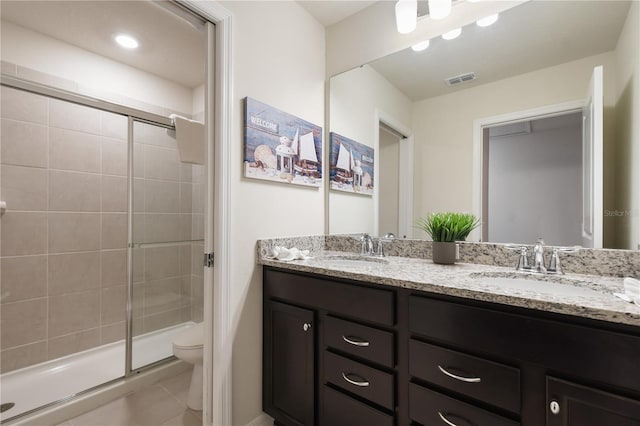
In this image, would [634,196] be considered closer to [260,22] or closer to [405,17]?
[405,17]

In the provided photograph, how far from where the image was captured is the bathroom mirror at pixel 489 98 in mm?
1126

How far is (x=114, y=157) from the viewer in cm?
243

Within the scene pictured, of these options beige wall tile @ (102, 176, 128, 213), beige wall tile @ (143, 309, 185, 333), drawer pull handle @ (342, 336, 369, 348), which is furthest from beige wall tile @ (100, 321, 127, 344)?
drawer pull handle @ (342, 336, 369, 348)

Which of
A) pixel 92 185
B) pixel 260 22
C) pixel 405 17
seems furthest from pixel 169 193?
pixel 405 17

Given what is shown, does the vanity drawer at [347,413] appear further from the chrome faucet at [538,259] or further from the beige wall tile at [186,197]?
the beige wall tile at [186,197]

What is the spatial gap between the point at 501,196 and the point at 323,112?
122 centimetres

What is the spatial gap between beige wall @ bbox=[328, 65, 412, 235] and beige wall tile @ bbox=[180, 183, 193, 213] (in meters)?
1.50

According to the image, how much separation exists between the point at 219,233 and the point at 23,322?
185cm

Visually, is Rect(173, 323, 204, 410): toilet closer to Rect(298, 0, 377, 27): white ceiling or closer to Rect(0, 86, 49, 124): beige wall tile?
Rect(0, 86, 49, 124): beige wall tile

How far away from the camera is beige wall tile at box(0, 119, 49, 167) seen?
1949 mm

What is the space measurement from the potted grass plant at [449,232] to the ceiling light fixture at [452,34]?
3.14ft

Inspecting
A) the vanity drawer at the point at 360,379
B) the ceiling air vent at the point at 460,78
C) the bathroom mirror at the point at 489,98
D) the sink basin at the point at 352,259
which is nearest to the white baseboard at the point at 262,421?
the vanity drawer at the point at 360,379

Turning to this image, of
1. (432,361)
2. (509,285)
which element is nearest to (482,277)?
(509,285)

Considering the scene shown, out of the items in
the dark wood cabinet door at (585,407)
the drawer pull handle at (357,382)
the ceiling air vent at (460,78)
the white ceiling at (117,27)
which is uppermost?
the white ceiling at (117,27)
